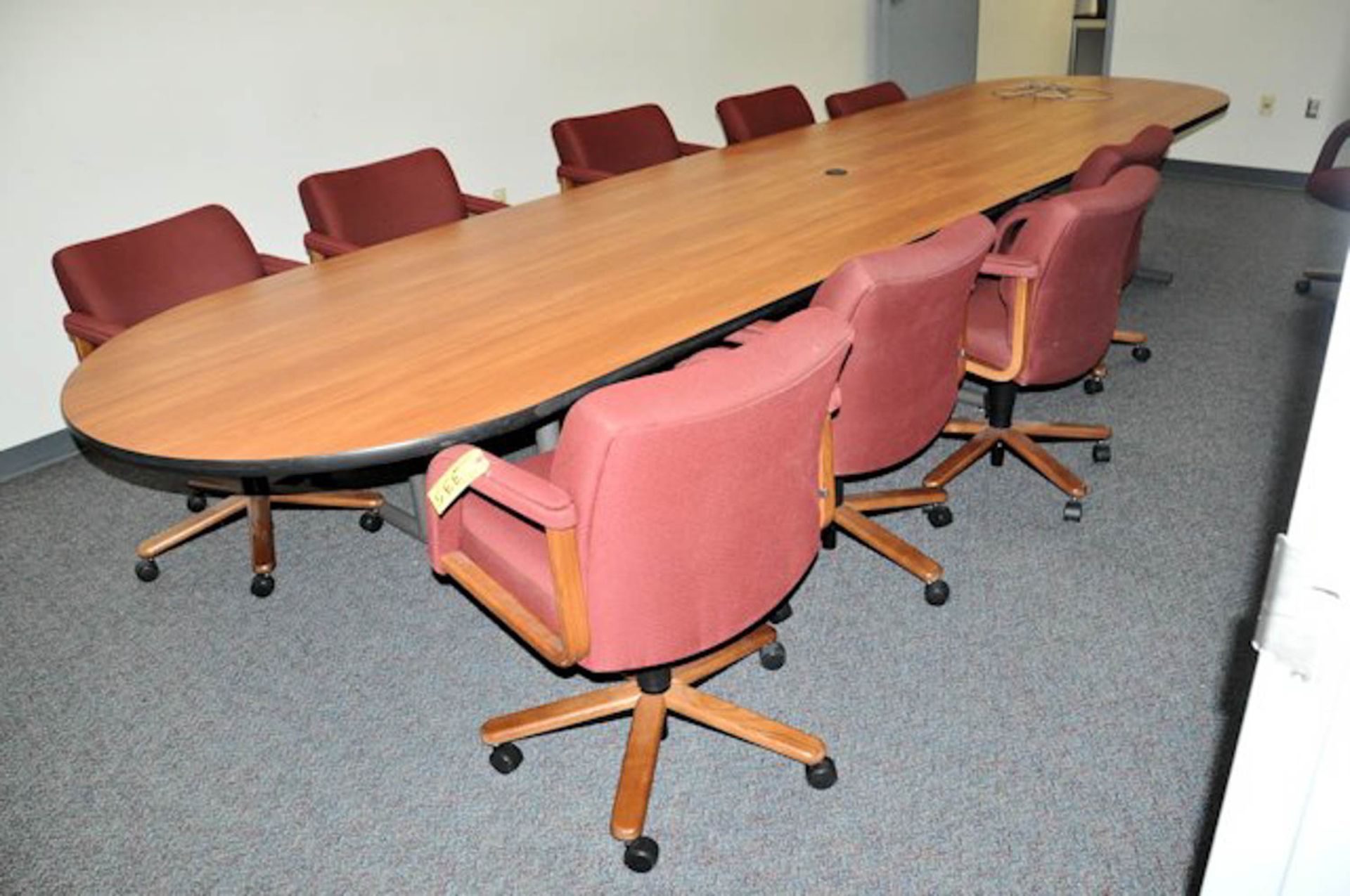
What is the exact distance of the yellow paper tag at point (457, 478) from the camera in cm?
169

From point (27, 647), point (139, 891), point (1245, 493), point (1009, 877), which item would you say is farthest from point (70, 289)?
point (1245, 493)

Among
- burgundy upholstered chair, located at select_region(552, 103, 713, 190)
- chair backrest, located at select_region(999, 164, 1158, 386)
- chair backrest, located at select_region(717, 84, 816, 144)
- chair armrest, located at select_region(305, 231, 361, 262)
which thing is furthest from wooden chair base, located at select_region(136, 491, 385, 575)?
chair backrest, located at select_region(717, 84, 816, 144)

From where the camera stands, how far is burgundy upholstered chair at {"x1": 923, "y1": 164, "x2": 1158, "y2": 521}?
2494 mm

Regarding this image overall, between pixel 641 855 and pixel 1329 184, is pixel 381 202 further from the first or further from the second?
pixel 1329 184

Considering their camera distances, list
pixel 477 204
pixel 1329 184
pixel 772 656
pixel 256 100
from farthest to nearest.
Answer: pixel 1329 184, pixel 256 100, pixel 477 204, pixel 772 656

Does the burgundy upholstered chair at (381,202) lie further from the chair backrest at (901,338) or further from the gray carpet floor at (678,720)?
the chair backrest at (901,338)

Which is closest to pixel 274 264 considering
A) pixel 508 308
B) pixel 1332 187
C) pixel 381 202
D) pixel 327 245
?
pixel 327 245

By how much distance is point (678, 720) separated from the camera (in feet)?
7.34

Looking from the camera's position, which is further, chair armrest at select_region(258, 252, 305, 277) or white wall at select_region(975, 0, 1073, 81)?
white wall at select_region(975, 0, 1073, 81)

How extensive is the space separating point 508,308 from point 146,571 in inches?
50.0

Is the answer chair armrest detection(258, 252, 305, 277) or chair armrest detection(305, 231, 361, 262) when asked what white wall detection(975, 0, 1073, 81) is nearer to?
chair armrest detection(305, 231, 361, 262)

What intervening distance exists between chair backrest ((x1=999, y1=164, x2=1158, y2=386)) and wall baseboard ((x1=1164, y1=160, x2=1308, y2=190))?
3560mm

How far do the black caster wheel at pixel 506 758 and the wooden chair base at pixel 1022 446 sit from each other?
1.34m

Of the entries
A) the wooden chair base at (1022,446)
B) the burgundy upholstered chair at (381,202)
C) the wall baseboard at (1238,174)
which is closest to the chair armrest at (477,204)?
the burgundy upholstered chair at (381,202)
